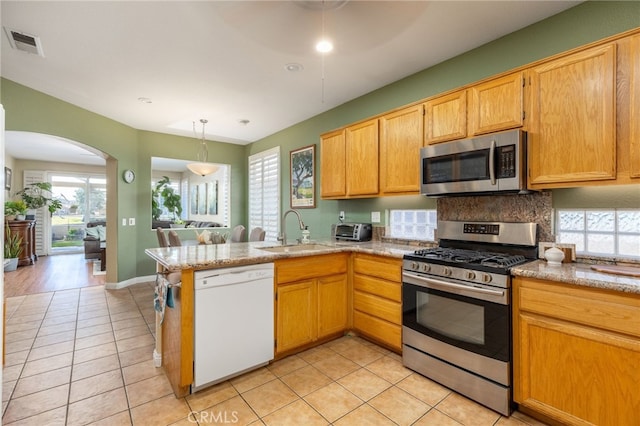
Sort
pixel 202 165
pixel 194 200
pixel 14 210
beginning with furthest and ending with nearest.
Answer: pixel 194 200, pixel 14 210, pixel 202 165

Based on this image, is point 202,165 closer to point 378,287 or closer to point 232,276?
point 232,276

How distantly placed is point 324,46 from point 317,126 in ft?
6.04

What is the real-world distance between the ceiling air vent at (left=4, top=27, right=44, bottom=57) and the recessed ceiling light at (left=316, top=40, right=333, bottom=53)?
7.27 feet

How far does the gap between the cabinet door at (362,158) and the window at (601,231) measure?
1494mm

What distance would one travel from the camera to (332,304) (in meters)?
2.78

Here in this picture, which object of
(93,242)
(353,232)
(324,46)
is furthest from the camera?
(93,242)

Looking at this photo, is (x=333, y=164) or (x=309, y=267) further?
(x=333, y=164)

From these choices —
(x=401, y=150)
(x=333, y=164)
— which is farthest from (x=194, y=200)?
(x=401, y=150)

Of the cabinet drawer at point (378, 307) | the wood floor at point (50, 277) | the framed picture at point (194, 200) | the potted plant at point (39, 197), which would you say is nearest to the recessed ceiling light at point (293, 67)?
the cabinet drawer at point (378, 307)

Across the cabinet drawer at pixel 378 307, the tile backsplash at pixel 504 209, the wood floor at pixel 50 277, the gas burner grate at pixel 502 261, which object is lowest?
the wood floor at pixel 50 277

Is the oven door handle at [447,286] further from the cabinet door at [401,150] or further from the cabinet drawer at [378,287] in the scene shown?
the cabinet door at [401,150]

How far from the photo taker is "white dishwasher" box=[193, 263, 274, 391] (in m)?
2.01

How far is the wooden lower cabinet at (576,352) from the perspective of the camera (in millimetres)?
1434

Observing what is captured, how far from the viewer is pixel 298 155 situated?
4.63m
